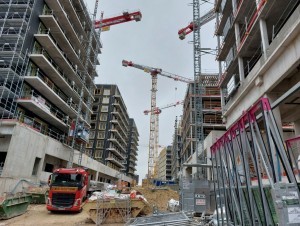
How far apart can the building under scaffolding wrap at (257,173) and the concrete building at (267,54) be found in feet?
3.10

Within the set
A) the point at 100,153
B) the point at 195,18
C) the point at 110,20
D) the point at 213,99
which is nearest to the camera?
the point at 195,18

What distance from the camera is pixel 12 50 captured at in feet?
87.2

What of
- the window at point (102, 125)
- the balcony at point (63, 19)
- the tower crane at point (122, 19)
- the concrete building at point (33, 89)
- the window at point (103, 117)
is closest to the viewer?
the concrete building at point (33, 89)

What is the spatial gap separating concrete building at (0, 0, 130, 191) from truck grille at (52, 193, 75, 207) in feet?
25.2

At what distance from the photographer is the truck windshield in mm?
15922

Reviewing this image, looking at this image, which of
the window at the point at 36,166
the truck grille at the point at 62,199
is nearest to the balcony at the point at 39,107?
the window at the point at 36,166

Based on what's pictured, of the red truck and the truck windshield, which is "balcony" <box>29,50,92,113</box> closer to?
the truck windshield

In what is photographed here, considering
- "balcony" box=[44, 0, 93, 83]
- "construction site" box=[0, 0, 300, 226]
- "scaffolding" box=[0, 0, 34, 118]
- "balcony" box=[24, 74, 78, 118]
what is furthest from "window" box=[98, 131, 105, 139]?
"scaffolding" box=[0, 0, 34, 118]

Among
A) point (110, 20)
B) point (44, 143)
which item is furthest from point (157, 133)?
point (44, 143)

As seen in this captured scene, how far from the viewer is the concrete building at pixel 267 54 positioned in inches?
412

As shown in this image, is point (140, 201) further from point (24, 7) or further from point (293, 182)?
point (24, 7)

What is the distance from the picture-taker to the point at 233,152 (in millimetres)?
5668

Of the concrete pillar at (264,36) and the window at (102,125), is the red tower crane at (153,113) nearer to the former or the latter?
the window at (102,125)

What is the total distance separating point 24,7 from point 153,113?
6321 cm
